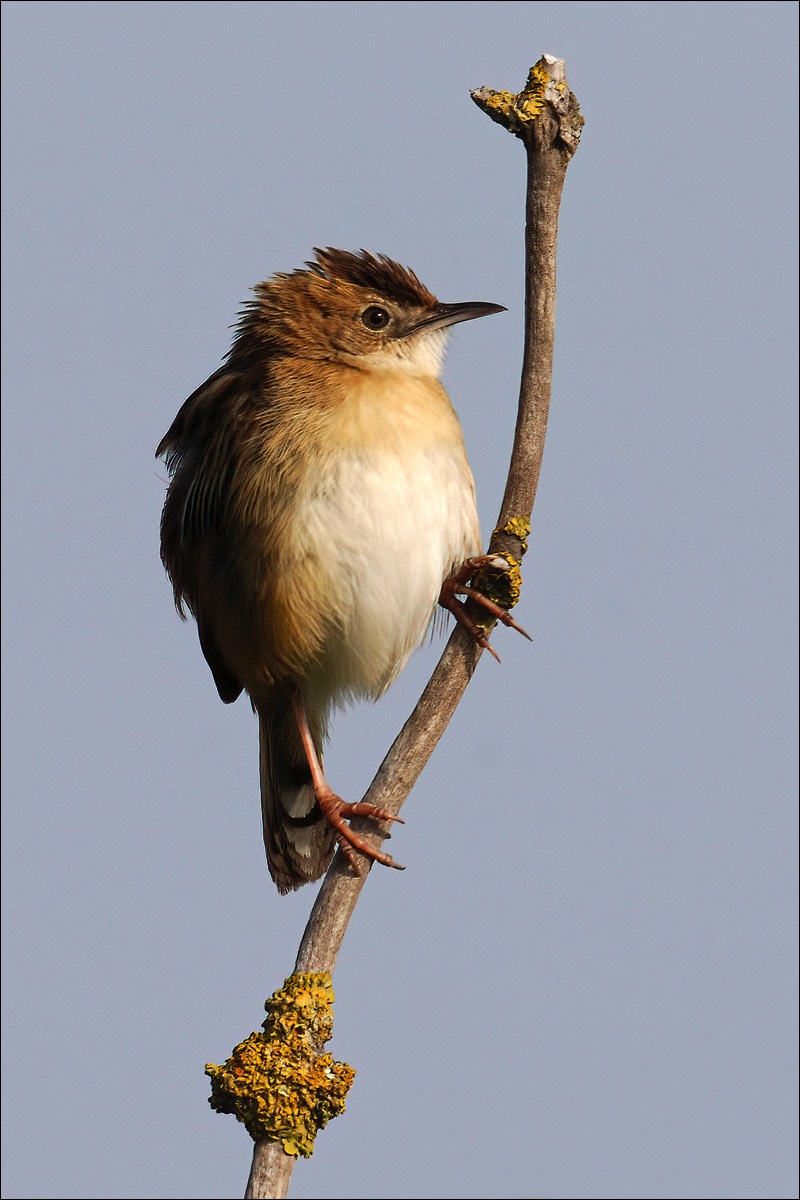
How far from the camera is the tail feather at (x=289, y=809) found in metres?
5.92

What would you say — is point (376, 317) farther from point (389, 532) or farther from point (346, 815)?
→ point (346, 815)

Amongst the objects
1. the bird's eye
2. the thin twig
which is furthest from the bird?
the thin twig

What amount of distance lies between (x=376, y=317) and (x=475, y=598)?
4.16 feet

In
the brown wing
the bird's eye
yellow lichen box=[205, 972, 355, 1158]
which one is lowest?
yellow lichen box=[205, 972, 355, 1158]

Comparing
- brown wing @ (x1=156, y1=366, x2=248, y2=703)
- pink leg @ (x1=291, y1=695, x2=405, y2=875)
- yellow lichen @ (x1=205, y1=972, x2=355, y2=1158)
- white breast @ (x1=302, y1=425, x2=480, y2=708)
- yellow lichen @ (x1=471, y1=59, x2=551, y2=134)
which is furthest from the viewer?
brown wing @ (x1=156, y1=366, x2=248, y2=703)

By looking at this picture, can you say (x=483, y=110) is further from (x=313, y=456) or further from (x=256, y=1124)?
(x=256, y=1124)

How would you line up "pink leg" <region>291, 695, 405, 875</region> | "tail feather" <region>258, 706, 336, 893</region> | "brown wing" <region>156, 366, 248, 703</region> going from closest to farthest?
"pink leg" <region>291, 695, 405, 875</region> → "brown wing" <region>156, 366, 248, 703</region> → "tail feather" <region>258, 706, 336, 893</region>

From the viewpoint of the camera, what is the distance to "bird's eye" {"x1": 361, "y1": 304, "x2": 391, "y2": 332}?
5625mm

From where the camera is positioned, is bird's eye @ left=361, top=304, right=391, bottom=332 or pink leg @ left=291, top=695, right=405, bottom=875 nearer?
pink leg @ left=291, top=695, right=405, bottom=875

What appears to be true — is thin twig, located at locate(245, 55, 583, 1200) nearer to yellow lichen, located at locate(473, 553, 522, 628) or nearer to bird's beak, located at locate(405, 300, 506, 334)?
yellow lichen, located at locate(473, 553, 522, 628)

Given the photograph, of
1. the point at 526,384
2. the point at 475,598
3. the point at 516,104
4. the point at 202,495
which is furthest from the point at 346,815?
the point at 516,104

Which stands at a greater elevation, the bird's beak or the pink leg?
the bird's beak

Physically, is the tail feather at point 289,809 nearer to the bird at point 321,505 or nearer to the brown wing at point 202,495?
the bird at point 321,505

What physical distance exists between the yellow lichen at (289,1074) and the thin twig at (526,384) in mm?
118
